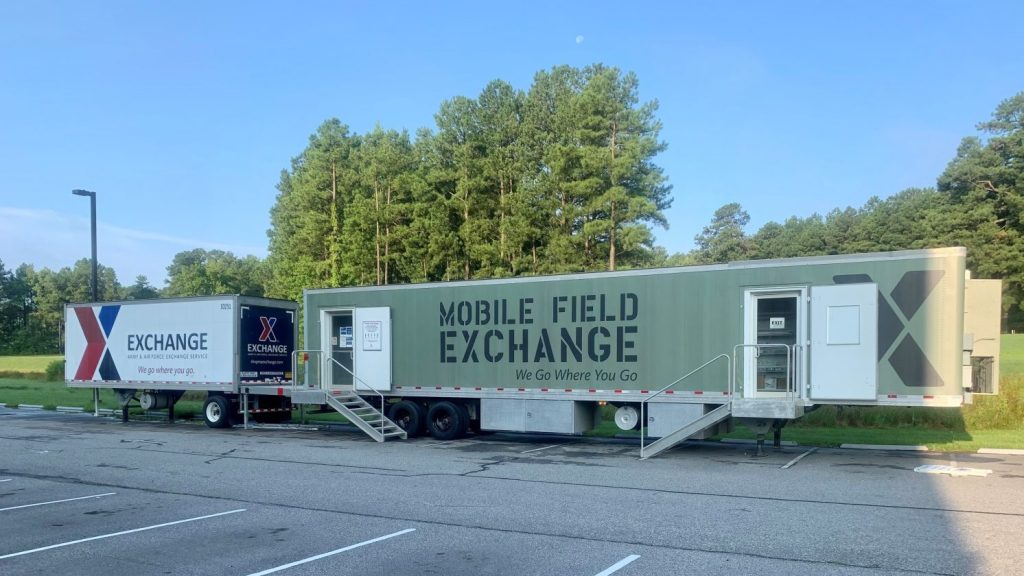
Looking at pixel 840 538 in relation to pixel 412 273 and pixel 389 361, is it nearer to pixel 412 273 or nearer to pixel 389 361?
pixel 389 361

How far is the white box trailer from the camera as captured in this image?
2089cm

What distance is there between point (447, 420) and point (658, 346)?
5.34 meters

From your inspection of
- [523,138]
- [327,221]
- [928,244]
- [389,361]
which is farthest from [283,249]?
[928,244]

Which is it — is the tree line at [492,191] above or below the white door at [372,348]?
above

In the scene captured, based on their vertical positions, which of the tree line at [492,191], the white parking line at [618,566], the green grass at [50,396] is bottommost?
the green grass at [50,396]

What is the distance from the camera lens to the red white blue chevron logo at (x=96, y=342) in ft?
76.1

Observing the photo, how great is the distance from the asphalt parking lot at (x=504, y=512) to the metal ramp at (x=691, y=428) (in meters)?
0.28

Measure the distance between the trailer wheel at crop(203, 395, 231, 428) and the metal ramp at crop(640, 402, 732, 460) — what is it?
12122mm

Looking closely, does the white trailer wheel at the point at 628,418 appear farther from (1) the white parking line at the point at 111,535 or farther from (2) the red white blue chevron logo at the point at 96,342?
(2) the red white blue chevron logo at the point at 96,342

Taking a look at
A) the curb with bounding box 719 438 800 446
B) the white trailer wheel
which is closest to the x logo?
the white trailer wheel

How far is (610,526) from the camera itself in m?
8.52

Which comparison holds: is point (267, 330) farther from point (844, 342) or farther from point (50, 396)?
point (50, 396)

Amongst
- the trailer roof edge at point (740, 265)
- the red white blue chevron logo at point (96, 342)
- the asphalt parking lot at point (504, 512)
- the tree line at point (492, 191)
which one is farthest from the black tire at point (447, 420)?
the tree line at point (492, 191)

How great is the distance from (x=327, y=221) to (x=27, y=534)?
4513 centimetres
